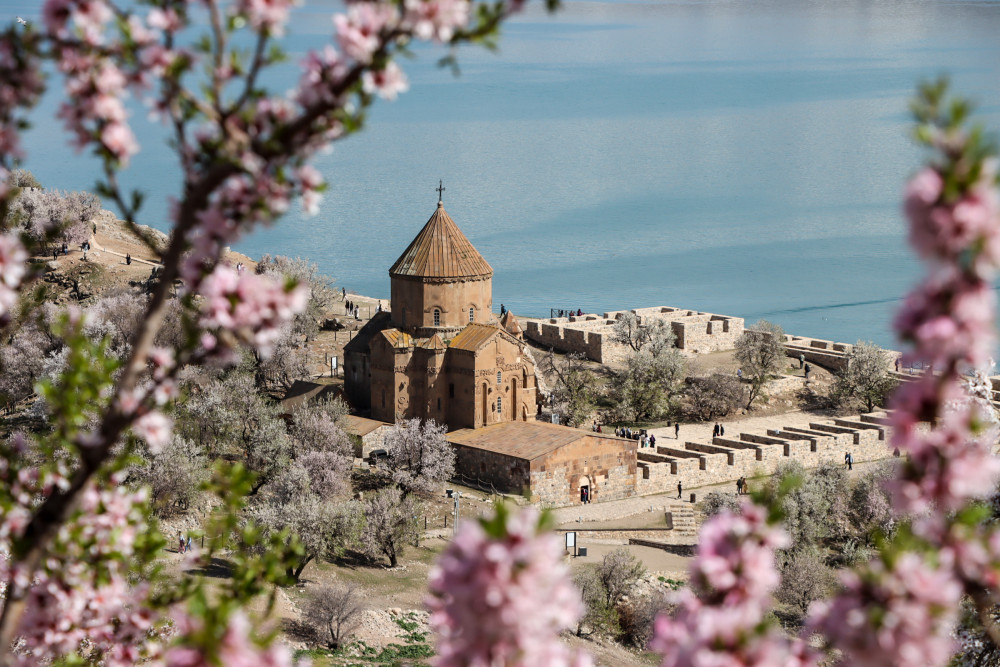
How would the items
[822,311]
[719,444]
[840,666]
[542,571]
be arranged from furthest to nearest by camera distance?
[822,311] < [719,444] < [840,666] < [542,571]

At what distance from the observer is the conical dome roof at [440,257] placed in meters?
44.7

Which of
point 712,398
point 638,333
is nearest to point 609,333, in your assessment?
point 638,333

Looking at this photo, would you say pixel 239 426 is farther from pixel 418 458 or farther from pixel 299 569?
pixel 299 569

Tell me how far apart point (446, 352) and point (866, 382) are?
819 inches

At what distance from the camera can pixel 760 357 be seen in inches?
2253

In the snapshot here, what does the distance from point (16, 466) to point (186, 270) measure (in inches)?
71.3

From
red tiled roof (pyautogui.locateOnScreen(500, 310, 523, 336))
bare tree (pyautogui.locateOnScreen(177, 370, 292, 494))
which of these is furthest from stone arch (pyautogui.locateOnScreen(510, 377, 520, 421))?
bare tree (pyautogui.locateOnScreen(177, 370, 292, 494))

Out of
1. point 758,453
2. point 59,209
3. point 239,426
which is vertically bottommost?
point 758,453

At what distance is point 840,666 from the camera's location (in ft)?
18.6

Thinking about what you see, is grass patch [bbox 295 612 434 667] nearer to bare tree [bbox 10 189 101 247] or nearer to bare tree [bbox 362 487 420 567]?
bare tree [bbox 362 487 420 567]

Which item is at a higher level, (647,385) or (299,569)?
(647,385)

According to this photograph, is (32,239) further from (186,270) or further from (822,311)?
(822,311)

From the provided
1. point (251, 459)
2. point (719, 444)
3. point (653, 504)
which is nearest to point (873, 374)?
point (719, 444)

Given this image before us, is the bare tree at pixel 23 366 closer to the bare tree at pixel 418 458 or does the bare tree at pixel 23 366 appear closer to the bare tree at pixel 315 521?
the bare tree at pixel 418 458
